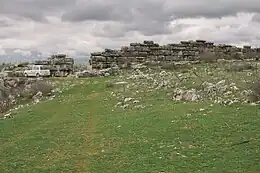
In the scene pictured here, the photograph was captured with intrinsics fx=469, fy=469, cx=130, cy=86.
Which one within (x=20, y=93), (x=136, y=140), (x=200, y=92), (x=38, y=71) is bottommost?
(x=136, y=140)

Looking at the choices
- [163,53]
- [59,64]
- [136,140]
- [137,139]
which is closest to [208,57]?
[163,53]

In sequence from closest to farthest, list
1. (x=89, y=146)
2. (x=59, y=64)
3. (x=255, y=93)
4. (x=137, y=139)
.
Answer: (x=89, y=146)
(x=137, y=139)
(x=255, y=93)
(x=59, y=64)

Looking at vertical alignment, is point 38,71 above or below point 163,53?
below

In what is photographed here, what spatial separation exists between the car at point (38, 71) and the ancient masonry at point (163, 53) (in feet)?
21.6

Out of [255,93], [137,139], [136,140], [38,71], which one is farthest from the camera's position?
[38,71]

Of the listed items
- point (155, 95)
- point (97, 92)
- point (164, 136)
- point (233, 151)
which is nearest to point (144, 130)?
point (164, 136)

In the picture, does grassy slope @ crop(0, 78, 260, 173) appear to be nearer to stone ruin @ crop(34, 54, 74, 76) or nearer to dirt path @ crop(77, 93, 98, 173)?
dirt path @ crop(77, 93, 98, 173)

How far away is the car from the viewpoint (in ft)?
194

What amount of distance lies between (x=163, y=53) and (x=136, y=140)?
154ft

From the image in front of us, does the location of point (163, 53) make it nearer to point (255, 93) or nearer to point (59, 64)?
point (59, 64)

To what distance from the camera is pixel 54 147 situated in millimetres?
20062

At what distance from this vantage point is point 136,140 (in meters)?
19.9

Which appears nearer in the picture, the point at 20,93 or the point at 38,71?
the point at 20,93

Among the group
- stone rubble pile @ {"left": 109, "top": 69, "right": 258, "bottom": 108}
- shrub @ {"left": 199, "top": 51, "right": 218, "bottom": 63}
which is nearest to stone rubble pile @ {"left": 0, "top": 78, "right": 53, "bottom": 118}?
stone rubble pile @ {"left": 109, "top": 69, "right": 258, "bottom": 108}
